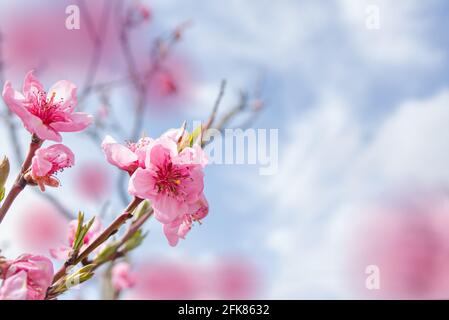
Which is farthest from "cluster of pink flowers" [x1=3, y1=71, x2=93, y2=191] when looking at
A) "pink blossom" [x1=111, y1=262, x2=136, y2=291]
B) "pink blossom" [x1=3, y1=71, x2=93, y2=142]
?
"pink blossom" [x1=111, y1=262, x2=136, y2=291]

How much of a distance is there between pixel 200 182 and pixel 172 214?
58 millimetres

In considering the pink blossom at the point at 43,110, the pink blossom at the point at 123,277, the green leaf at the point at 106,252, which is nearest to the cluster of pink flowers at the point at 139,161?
the pink blossom at the point at 43,110

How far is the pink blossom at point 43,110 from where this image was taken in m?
0.67

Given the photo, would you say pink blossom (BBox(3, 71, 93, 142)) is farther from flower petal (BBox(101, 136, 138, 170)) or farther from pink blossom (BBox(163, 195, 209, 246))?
pink blossom (BBox(163, 195, 209, 246))

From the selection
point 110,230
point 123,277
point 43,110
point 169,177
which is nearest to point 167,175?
point 169,177

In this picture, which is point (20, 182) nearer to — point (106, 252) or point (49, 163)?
point (49, 163)

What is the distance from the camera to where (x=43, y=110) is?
70cm

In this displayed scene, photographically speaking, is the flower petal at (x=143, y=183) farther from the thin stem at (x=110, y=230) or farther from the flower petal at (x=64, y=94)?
the flower petal at (x=64, y=94)

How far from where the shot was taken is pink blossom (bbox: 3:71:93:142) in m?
0.67

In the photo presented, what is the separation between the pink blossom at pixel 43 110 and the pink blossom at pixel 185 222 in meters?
0.20

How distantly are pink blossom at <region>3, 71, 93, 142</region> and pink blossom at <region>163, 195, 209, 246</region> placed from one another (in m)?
0.20

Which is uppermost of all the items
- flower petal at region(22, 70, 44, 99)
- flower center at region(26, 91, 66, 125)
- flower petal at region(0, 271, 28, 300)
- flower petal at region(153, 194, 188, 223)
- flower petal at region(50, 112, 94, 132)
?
flower petal at region(22, 70, 44, 99)
